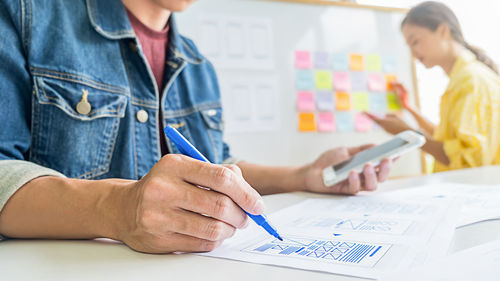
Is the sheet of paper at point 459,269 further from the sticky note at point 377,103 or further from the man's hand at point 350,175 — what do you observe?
the sticky note at point 377,103

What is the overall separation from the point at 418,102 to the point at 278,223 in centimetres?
141

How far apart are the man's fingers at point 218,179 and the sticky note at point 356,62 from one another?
1.34 m

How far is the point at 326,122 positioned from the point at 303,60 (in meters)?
0.25

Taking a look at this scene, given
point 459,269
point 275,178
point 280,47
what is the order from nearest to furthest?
point 459,269 → point 275,178 → point 280,47

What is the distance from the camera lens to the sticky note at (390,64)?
5.24 feet

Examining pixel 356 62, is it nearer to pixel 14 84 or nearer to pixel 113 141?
pixel 113 141

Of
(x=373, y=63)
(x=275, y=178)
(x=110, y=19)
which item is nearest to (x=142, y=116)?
(x=110, y=19)

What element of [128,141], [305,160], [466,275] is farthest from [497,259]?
[305,160]

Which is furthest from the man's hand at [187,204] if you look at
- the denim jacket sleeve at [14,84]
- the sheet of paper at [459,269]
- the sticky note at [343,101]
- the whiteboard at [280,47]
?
the sticky note at [343,101]

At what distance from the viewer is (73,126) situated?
22.8 inches

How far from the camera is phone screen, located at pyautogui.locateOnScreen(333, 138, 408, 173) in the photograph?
2.10ft

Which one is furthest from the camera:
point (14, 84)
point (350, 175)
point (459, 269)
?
point (350, 175)

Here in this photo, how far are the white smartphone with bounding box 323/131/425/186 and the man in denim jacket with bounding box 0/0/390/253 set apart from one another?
17mm

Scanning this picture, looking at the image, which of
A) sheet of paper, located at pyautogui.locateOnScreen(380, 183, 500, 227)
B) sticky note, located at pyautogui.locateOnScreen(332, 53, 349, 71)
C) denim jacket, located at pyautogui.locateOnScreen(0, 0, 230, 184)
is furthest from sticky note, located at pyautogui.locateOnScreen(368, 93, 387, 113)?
denim jacket, located at pyautogui.locateOnScreen(0, 0, 230, 184)
